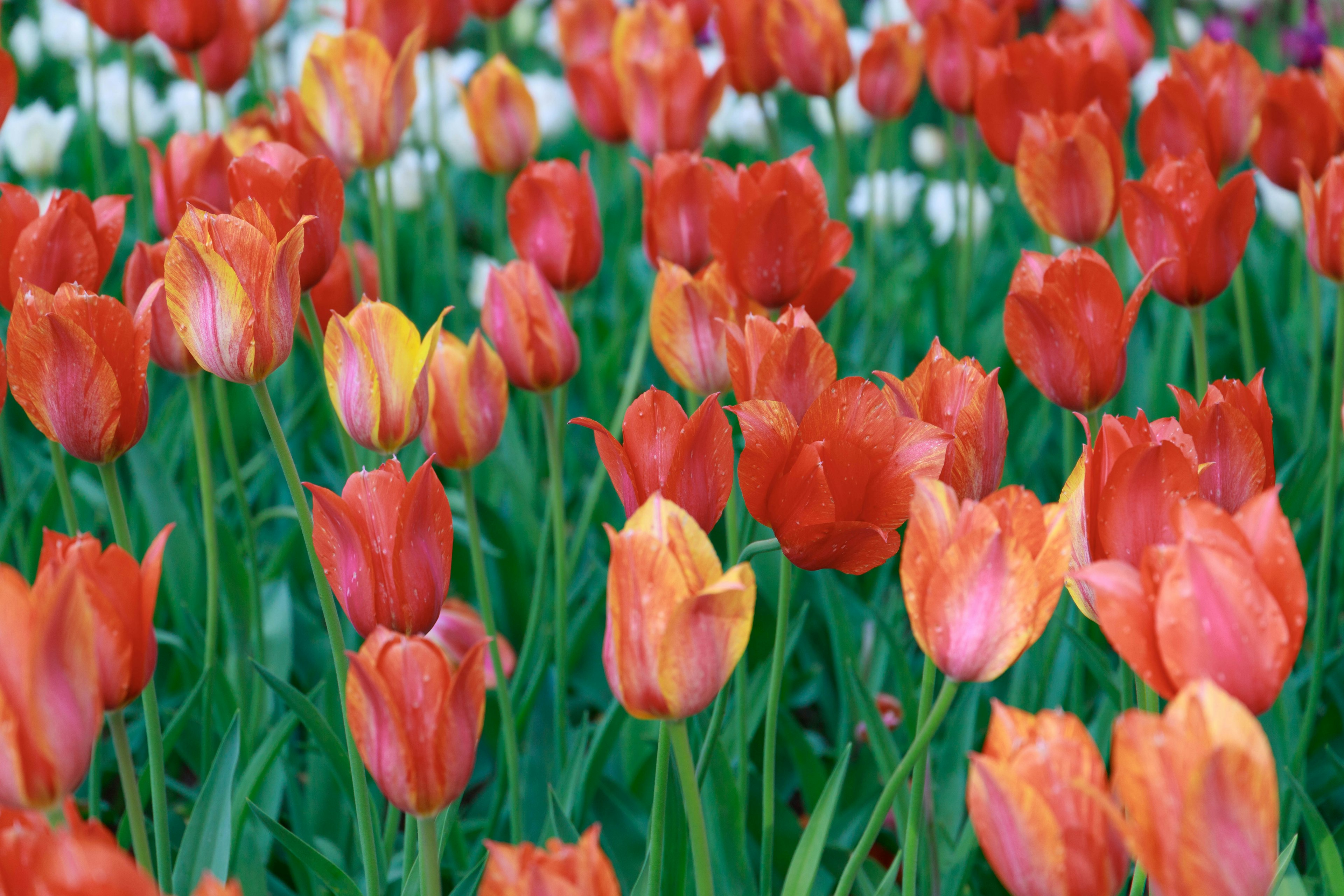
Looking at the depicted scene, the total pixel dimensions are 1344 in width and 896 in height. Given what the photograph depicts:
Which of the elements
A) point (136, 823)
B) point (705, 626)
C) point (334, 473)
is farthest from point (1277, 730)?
point (334, 473)

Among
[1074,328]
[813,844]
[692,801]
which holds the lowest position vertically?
[813,844]

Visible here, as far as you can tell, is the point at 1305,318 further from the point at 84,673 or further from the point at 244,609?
the point at 84,673

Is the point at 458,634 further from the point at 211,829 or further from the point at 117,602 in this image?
the point at 117,602

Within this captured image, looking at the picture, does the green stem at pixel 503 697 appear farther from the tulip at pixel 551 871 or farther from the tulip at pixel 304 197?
the tulip at pixel 551 871

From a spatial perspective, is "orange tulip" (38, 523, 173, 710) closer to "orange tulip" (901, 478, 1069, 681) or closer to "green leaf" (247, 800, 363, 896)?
"green leaf" (247, 800, 363, 896)

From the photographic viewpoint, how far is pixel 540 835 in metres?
1.33

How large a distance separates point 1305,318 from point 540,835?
180cm

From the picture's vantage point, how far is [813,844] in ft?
2.98

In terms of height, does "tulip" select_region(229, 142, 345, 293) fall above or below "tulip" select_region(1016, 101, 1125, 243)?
above

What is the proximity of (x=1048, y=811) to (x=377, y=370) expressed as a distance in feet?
2.13

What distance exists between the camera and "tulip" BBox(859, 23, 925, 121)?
82.3 inches

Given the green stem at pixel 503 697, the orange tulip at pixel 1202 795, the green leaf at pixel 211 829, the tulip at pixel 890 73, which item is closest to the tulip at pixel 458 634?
the green stem at pixel 503 697

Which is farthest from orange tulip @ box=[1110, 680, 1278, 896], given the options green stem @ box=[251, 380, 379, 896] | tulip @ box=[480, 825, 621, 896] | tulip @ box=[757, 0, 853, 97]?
tulip @ box=[757, 0, 853, 97]

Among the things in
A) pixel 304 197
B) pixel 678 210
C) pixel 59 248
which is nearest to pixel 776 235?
pixel 678 210
